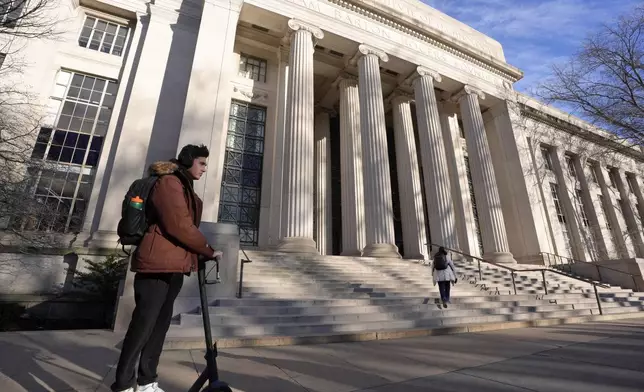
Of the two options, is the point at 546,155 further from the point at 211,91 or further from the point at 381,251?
the point at 211,91

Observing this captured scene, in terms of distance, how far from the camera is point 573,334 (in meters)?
5.32

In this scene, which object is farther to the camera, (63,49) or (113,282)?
(63,49)

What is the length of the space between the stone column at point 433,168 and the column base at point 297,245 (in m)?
6.77

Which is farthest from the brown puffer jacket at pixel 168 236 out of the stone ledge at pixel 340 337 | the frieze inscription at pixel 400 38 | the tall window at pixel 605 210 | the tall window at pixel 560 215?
the tall window at pixel 605 210

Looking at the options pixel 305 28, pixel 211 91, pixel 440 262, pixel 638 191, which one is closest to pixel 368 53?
pixel 305 28

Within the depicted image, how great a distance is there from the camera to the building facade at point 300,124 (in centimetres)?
1192

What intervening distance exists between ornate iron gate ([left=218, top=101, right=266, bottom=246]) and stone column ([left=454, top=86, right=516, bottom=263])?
38.7 ft

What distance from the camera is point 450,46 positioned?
62.5 ft

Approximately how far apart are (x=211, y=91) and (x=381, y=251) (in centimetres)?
931

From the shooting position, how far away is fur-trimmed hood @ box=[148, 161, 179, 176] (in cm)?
203

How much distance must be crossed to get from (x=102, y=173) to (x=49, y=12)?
6.95 meters

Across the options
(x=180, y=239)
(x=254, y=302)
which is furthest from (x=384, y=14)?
(x=180, y=239)

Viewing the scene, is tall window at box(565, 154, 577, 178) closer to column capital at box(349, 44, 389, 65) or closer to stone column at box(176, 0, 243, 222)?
column capital at box(349, 44, 389, 65)

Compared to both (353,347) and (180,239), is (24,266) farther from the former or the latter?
(180,239)
